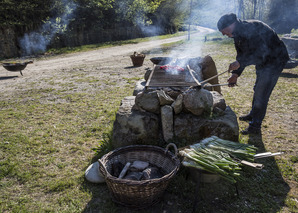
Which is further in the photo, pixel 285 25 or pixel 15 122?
pixel 285 25

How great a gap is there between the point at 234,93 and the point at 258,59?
3.02 metres

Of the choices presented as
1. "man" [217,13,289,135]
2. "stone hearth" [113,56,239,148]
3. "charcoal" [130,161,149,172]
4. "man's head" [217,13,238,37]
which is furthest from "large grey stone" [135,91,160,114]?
"man's head" [217,13,238,37]

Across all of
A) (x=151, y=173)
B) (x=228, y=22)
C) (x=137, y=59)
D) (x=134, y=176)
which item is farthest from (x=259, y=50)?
(x=137, y=59)

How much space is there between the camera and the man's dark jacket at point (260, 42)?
4.24 metres

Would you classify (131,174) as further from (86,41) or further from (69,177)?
(86,41)

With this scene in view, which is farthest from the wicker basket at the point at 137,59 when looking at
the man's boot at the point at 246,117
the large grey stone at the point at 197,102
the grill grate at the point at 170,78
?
the large grey stone at the point at 197,102

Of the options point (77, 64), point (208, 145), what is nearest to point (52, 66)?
point (77, 64)

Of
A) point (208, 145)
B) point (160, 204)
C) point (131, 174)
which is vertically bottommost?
point (160, 204)

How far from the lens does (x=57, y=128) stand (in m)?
5.25

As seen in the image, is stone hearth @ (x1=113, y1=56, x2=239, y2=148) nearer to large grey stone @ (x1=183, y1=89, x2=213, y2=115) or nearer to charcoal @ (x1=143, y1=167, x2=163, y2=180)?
large grey stone @ (x1=183, y1=89, x2=213, y2=115)

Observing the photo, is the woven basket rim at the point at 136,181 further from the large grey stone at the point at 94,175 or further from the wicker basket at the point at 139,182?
the large grey stone at the point at 94,175

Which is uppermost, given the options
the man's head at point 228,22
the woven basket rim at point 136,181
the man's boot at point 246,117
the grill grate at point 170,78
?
the man's head at point 228,22

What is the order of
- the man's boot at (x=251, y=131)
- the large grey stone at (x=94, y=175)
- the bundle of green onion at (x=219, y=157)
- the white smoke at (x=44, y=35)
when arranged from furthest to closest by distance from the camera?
the white smoke at (x=44, y=35) → the man's boot at (x=251, y=131) → the large grey stone at (x=94, y=175) → the bundle of green onion at (x=219, y=157)

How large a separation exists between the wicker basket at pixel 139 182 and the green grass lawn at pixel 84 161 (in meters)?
0.21
